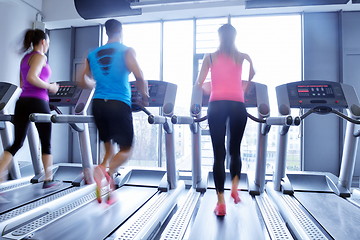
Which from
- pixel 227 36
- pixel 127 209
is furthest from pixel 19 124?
pixel 227 36

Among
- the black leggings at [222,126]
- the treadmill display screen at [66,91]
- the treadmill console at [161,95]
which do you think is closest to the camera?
the black leggings at [222,126]

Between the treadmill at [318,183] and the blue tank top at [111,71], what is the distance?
1.42 meters

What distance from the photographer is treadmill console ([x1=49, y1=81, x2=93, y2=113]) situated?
2821 mm

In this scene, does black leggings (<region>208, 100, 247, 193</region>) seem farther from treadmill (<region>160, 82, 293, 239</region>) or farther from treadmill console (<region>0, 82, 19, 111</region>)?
treadmill console (<region>0, 82, 19, 111</region>)

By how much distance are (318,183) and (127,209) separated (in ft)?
7.37

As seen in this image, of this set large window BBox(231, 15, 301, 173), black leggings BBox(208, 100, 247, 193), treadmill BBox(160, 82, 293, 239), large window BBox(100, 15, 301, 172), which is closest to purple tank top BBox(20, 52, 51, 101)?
treadmill BBox(160, 82, 293, 239)

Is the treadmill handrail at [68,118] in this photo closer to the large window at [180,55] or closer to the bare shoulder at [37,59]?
the bare shoulder at [37,59]

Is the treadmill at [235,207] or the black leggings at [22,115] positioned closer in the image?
the treadmill at [235,207]

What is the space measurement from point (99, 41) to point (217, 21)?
7.65 ft

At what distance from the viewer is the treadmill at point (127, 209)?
1.70m

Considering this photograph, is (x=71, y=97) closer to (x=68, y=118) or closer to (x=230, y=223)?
(x=68, y=118)

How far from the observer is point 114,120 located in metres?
1.89

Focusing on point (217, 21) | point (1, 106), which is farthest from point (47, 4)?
point (217, 21)

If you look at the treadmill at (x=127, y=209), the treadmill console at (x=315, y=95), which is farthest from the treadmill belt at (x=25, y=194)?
the treadmill console at (x=315, y=95)
